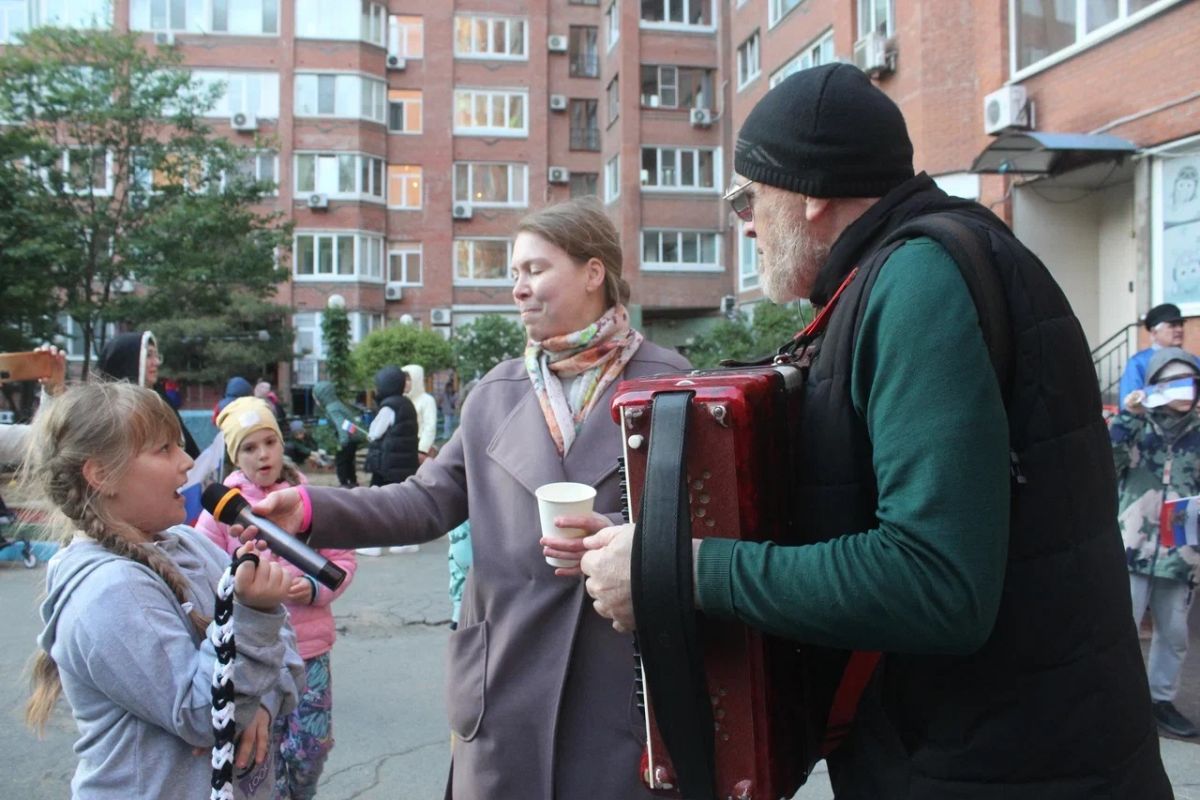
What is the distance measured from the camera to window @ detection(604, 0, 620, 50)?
34156 mm

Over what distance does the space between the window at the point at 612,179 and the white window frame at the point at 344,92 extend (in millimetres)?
9003

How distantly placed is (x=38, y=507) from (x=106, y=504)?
270 mm

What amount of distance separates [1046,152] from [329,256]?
2903 centimetres

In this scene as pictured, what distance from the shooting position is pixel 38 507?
2379 mm

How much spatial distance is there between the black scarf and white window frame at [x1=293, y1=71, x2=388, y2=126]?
121ft

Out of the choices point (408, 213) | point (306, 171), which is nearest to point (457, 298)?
point (408, 213)

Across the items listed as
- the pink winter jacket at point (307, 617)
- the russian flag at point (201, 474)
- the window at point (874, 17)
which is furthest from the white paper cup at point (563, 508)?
the window at point (874, 17)

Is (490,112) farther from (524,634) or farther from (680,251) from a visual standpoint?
(524,634)

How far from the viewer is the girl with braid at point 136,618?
2.05 meters

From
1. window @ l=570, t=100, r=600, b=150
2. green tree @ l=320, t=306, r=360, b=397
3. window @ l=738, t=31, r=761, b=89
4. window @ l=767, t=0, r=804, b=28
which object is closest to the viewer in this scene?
window @ l=767, t=0, r=804, b=28

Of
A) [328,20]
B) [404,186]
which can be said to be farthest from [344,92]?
[404,186]

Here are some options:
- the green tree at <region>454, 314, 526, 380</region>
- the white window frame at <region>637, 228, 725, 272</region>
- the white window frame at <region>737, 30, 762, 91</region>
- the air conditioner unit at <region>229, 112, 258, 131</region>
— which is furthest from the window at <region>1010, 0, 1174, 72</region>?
the air conditioner unit at <region>229, 112, 258, 131</region>

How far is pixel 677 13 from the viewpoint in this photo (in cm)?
A: 3400

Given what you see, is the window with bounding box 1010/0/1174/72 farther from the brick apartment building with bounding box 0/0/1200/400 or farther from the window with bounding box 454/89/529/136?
the window with bounding box 454/89/529/136
